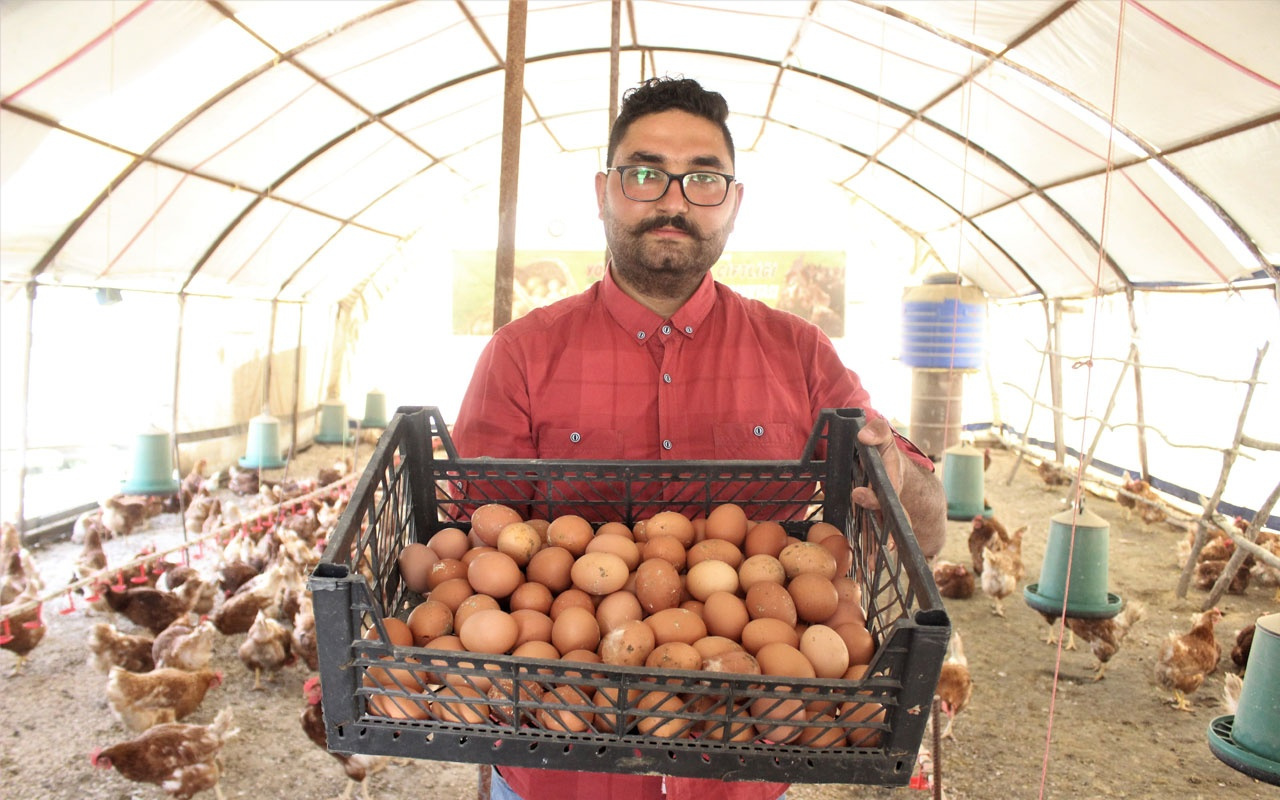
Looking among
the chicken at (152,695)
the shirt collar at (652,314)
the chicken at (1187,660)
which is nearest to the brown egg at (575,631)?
the shirt collar at (652,314)

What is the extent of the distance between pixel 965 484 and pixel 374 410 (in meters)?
9.30

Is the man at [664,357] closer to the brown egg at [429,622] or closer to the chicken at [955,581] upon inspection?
the brown egg at [429,622]

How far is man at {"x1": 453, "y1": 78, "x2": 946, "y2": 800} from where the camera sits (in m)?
1.70

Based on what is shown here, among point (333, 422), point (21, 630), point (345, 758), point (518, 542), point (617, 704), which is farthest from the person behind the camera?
point (333, 422)

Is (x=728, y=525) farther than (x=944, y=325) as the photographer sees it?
No

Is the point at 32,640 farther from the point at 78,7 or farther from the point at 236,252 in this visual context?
the point at 236,252

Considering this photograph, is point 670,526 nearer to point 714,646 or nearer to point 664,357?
point 714,646

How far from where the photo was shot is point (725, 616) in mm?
1348

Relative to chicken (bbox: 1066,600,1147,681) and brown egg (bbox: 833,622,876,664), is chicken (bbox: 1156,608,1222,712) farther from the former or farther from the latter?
brown egg (bbox: 833,622,876,664)

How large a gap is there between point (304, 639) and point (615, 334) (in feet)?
11.9

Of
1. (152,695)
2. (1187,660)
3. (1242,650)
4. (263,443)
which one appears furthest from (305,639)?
(263,443)

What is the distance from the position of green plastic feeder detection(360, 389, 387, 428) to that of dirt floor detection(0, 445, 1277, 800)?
22.6ft

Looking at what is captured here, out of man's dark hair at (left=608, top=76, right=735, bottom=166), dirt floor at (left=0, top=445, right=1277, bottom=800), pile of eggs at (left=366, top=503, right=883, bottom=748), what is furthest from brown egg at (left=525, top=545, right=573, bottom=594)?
dirt floor at (left=0, top=445, right=1277, bottom=800)

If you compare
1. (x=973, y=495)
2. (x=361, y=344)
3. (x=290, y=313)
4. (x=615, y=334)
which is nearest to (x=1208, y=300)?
(x=973, y=495)
